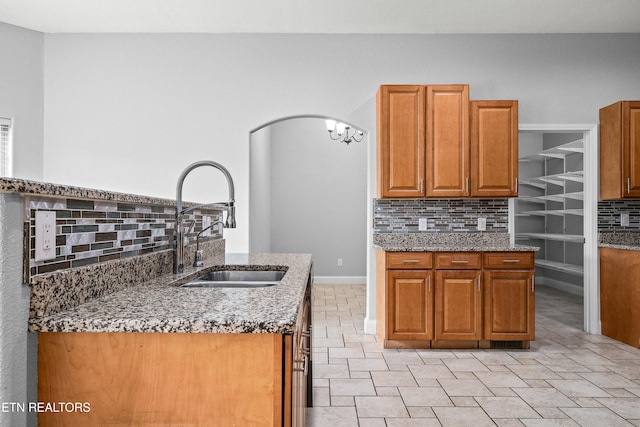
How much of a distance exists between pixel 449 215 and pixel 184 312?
3530 millimetres

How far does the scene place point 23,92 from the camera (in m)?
4.05

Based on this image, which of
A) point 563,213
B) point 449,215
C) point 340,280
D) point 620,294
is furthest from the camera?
point 340,280

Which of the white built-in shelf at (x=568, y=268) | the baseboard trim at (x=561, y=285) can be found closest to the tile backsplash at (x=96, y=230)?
the white built-in shelf at (x=568, y=268)

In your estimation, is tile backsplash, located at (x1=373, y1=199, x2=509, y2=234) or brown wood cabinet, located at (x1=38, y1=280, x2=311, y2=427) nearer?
brown wood cabinet, located at (x1=38, y1=280, x2=311, y2=427)

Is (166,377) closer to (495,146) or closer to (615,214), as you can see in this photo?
(495,146)

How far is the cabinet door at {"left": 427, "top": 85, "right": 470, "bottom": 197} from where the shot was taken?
3.80m

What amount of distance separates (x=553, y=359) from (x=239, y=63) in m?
3.84

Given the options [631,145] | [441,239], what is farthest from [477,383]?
[631,145]

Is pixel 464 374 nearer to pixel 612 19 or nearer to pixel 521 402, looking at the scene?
pixel 521 402

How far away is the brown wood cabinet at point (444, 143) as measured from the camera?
12.5 feet

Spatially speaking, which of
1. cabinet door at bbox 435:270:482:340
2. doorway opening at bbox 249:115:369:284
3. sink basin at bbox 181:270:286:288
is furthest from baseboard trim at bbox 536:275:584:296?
sink basin at bbox 181:270:286:288

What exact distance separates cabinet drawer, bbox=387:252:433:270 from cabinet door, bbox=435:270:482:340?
0.14 metres

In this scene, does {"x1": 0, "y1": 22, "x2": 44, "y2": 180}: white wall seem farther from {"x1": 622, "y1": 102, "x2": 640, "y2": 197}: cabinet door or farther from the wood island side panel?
{"x1": 622, "y1": 102, "x2": 640, "y2": 197}: cabinet door

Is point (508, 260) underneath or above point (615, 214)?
underneath
